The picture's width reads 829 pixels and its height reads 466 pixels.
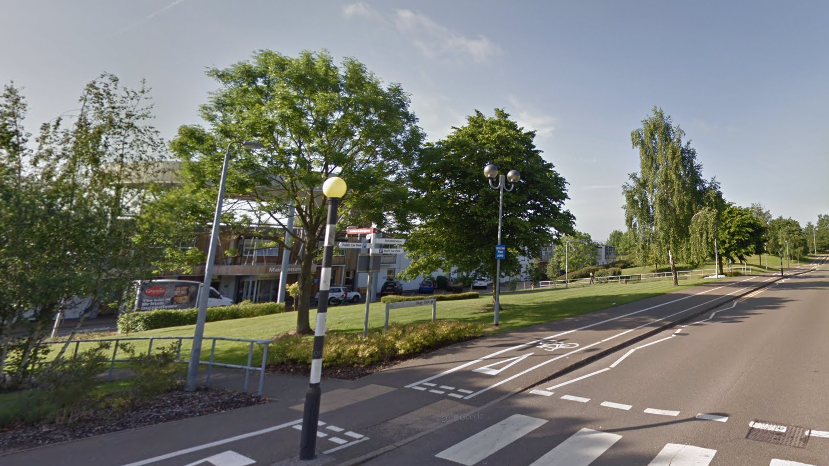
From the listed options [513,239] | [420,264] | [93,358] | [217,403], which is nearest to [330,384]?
[217,403]

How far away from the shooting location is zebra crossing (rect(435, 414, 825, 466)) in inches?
185

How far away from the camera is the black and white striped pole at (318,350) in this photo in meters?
4.98

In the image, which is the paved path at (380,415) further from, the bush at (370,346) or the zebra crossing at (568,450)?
the bush at (370,346)

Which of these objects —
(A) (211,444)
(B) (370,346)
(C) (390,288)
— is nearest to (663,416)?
(B) (370,346)

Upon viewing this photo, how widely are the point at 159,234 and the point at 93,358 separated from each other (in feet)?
9.28

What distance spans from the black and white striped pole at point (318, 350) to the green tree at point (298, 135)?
22.8 ft

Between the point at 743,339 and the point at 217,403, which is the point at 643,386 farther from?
the point at 217,403

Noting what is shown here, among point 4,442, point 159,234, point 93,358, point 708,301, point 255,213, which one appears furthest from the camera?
point 708,301

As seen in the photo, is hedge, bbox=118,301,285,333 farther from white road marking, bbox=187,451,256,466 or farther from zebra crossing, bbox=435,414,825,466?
zebra crossing, bbox=435,414,825,466

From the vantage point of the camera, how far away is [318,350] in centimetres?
526

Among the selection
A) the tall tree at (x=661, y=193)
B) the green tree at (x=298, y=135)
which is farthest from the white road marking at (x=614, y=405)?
the tall tree at (x=661, y=193)

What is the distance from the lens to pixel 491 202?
58.8 ft

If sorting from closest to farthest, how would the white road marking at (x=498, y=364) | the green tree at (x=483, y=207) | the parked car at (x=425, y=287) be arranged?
the white road marking at (x=498, y=364) < the green tree at (x=483, y=207) < the parked car at (x=425, y=287)

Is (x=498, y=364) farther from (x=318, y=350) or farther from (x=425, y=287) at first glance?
(x=425, y=287)
